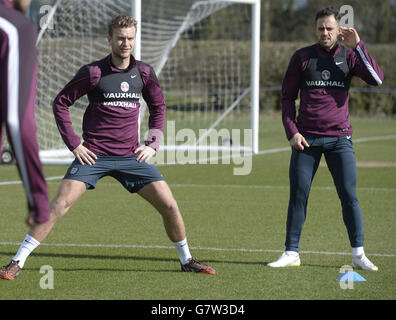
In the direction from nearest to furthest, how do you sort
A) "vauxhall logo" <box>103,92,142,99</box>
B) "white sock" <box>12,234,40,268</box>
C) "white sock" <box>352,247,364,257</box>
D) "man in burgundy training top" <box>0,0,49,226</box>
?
"man in burgundy training top" <box>0,0,49,226</box>
"white sock" <box>12,234,40,268</box>
"vauxhall logo" <box>103,92,142,99</box>
"white sock" <box>352,247,364,257</box>

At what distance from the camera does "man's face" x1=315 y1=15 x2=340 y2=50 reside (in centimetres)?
725

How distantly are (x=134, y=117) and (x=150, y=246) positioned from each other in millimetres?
1969

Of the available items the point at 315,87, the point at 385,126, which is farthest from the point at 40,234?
the point at 385,126

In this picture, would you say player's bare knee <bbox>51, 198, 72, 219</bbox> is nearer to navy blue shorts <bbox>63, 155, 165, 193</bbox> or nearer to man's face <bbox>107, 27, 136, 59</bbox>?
navy blue shorts <bbox>63, 155, 165, 193</bbox>

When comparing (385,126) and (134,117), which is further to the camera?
(385,126)

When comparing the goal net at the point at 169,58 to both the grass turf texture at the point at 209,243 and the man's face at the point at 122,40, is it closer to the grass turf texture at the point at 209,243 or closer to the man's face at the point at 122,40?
the grass turf texture at the point at 209,243

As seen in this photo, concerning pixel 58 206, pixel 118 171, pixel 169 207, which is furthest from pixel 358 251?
pixel 58 206

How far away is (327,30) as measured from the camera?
23.9 feet

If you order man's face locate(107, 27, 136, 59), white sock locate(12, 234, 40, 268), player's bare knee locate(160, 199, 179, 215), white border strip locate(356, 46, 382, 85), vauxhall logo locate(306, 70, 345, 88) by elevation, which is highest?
man's face locate(107, 27, 136, 59)

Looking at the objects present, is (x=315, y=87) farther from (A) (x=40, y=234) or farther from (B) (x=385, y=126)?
(B) (x=385, y=126)

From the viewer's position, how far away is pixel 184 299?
6320 millimetres

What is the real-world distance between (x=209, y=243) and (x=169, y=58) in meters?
14.1

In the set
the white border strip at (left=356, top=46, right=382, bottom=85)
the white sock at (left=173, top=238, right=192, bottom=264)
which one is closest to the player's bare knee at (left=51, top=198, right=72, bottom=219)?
the white sock at (left=173, top=238, right=192, bottom=264)

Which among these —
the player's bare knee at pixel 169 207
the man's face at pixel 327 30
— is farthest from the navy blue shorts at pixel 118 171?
the man's face at pixel 327 30
